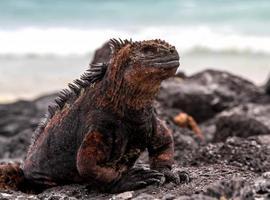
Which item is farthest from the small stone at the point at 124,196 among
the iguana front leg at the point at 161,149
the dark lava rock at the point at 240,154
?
the dark lava rock at the point at 240,154

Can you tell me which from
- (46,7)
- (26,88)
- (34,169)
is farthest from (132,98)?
(46,7)

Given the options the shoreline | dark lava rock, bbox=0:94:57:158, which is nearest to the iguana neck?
dark lava rock, bbox=0:94:57:158

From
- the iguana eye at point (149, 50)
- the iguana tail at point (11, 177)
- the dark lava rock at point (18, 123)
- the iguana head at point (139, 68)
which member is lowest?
the dark lava rock at point (18, 123)

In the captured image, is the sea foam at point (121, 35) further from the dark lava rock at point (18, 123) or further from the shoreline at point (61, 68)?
the dark lava rock at point (18, 123)

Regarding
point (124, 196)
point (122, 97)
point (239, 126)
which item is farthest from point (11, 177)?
point (239, 126)

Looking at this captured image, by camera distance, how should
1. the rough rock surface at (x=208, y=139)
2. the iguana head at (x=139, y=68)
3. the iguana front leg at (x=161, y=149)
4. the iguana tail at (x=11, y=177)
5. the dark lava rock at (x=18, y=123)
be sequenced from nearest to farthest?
the rough rock surface at (x=208, y=139)
the iguana head at (x=139, y=68)
the iguana front leg at (x=161, y=149)
the iguana tail at (x=11, y=177)
the dark lava rock at (x=18, y=123)

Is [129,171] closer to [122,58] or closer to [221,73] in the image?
[122,58]
